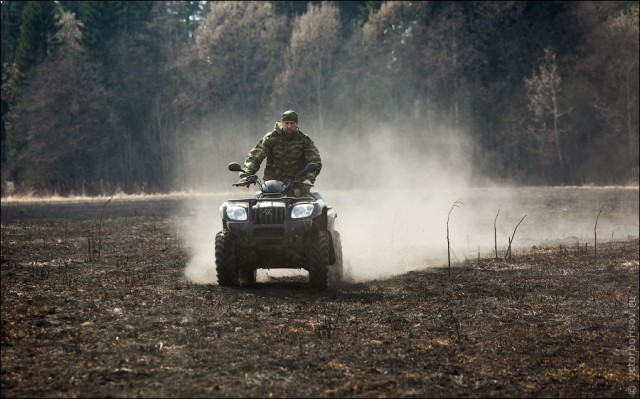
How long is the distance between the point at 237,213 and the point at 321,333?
3.43 m

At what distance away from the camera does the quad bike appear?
12.1m

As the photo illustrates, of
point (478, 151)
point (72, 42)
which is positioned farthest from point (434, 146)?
point (72, 42)

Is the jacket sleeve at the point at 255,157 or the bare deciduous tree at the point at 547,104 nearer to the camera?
the jacket sleeve at the point at 255,157

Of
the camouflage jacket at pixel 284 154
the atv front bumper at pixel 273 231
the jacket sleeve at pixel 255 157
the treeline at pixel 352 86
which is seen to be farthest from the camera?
the treeline at pixel 352 86

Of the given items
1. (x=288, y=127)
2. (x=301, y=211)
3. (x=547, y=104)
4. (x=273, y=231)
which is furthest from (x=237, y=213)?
(x=547, y=104)

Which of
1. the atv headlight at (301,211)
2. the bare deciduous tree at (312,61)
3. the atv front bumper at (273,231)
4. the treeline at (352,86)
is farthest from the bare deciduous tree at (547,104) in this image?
the atv front bumper at (273,231)

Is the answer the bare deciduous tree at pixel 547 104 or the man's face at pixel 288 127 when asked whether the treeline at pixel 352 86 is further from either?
the man's face at pixel 288 127

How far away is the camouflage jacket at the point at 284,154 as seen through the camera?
1330cm

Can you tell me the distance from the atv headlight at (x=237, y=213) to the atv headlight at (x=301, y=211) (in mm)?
744

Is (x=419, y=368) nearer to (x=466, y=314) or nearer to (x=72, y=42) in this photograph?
(x=466, y=314)

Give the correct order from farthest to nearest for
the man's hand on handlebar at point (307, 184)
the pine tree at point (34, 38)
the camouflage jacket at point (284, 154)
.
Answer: the pine tree at point (34, 38) → the camouflage jacket at point (284, 154) → the man's hand on handlebar at point (307, 184)

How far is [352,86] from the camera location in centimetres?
6925

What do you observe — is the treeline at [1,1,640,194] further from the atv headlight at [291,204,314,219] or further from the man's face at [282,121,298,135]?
the atv headlight at [291,204,314,219]

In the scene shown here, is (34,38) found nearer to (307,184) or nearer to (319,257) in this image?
(307,184)
